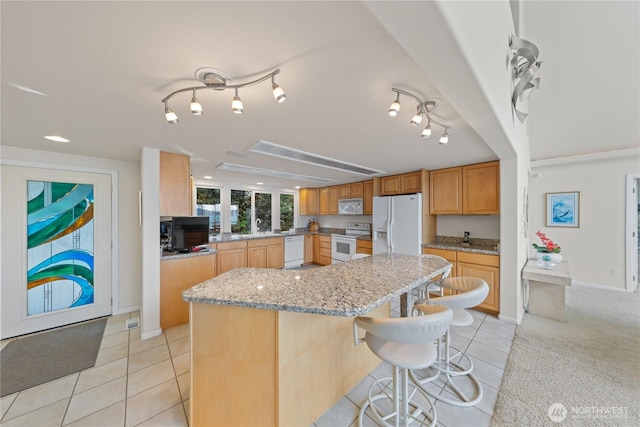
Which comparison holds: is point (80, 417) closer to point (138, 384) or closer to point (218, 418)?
point (138, 384)

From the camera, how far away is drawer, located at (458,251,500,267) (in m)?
3.00

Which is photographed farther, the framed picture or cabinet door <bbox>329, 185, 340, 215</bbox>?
cabinet door <bbox>329, 185, 340, 215</bbox>

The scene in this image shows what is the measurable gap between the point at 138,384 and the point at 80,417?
333 millimetres

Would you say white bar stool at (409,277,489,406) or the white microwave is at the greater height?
the white microwave

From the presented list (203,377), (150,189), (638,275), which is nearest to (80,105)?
(150,189)

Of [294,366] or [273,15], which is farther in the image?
[294,366]

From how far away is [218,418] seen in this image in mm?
1356

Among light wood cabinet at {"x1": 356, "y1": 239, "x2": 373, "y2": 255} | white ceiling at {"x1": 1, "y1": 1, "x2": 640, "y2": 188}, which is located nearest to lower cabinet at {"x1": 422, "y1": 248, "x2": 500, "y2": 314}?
white ceiling at {"x1": 1, "y1": 1, "x2": 640, "y2": 188}

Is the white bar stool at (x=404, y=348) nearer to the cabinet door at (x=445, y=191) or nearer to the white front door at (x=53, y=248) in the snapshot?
the cabinet door at (x=445, y=191)

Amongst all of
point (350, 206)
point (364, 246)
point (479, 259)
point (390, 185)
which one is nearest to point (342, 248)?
point (364, 246)

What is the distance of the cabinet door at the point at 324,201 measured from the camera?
5812mm

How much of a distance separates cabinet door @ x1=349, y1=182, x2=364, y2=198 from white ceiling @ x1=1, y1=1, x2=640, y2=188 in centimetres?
182

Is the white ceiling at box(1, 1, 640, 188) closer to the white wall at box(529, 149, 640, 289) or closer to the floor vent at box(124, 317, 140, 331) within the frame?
the white wall at box(529, 149, 640, 289)

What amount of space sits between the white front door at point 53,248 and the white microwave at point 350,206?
408cm
